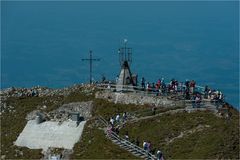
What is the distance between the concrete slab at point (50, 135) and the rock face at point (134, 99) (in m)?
5.56

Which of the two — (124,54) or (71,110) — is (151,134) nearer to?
(71,110)

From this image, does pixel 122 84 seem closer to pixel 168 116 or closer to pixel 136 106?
pixel 136 106

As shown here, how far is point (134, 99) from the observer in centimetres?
6556

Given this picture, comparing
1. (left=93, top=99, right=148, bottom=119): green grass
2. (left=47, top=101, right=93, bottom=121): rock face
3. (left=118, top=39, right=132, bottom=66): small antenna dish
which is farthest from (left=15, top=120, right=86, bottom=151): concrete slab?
(left=118, top=39, right=132, bottom=66): small antenna dish

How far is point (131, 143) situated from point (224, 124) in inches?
289

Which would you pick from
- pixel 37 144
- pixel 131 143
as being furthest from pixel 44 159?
pixel 131 143

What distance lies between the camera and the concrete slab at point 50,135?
60.4m

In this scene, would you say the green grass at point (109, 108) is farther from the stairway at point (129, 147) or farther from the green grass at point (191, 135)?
the stairway at point (129, 147)

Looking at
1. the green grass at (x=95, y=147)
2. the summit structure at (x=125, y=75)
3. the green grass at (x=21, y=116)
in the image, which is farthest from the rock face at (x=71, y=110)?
the summit structure at (x=125, y=75)

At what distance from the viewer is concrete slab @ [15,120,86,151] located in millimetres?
60438

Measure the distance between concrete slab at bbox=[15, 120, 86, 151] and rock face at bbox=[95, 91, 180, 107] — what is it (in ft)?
18.2

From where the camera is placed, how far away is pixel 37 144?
61500 millimetres

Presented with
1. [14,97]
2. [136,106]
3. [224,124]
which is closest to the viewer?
[224,124]

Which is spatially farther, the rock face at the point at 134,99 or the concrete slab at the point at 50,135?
the rock face at the point at 134,99
